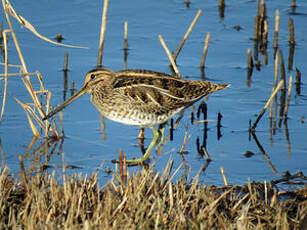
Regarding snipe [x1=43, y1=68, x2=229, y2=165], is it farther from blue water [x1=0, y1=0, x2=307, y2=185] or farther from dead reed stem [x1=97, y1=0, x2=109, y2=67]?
dead reed stem [x1=97, y1=0, x2=109, y2=67]

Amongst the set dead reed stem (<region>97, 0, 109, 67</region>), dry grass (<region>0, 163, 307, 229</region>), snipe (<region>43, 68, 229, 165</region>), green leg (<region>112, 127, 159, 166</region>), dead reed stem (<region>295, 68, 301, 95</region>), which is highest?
dead reed stem (<region>97, 0, 109, 67</region>)

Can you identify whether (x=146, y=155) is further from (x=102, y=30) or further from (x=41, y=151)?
(x=102, y=30)

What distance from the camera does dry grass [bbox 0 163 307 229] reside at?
369cm

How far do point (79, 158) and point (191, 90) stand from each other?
1.30m

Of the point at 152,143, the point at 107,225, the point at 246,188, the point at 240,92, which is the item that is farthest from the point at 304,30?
the point at 107,225

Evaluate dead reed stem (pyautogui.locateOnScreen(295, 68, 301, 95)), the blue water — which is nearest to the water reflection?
the blue water

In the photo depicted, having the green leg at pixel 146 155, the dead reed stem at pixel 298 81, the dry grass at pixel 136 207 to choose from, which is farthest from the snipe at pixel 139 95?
the dead reed stem at pixel 298 81

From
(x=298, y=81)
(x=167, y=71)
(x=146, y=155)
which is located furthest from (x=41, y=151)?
(x=298, y=81)

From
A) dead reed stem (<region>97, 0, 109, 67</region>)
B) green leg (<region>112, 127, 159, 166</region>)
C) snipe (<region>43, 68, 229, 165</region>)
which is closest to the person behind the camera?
green leg (<region>112, 127, 159, 166</region>)

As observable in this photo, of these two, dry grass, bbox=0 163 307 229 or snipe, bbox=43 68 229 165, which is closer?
dry grass, bbox=0 163 307 229

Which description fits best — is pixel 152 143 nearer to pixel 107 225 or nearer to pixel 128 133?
pixel 128 133

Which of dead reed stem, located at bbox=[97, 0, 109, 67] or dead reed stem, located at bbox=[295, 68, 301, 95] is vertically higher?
dead reed stem, located at bbox=[97, 0, 109, 67]

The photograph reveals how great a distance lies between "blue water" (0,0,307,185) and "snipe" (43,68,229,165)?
28 centimetres

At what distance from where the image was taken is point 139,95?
5691 millimetres
